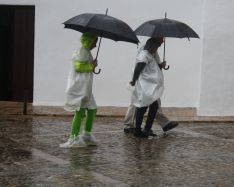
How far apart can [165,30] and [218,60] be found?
134 inches

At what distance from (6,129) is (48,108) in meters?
3.03

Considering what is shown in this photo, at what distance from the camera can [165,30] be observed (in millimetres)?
9172

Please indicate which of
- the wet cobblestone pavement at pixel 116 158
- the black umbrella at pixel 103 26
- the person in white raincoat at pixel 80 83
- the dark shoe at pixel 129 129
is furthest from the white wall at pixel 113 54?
the person in white raincoat at pixel 80 83

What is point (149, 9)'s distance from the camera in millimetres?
13086

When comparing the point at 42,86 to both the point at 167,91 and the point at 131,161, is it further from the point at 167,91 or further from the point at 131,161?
the point at 131,161

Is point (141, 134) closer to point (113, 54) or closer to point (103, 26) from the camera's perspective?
point (103, 26)

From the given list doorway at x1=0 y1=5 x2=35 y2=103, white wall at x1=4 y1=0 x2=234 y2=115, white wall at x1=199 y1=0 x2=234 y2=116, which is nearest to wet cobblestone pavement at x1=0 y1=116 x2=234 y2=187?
white wall at x1=199 y1=0 x2=234 y2=116

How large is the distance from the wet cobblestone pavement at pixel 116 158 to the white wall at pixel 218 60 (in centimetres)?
153

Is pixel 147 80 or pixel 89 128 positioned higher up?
pixel 147 80

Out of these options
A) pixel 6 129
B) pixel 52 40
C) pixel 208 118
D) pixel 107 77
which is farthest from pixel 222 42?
pixel 6 129

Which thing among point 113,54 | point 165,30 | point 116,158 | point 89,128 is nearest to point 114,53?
point 113,54

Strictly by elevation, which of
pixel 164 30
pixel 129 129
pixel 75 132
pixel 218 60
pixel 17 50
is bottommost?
pixel 129 129

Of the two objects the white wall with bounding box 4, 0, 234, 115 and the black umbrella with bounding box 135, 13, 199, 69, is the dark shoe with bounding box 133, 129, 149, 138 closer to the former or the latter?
the black umbrella with bounding box 135, 13, 199, 69

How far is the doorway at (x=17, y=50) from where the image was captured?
44.0 feet
